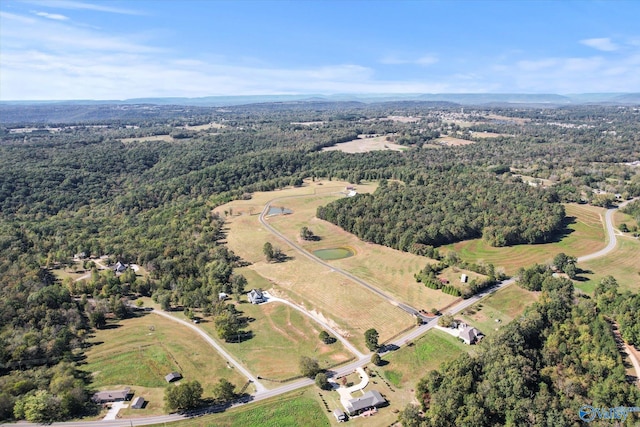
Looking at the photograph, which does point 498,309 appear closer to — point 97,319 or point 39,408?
point 39,408

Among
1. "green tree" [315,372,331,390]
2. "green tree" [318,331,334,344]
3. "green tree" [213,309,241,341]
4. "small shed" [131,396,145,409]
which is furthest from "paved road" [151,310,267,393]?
"small shed" [131,396,145,409]

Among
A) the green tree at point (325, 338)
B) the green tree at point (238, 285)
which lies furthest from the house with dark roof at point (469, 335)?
the green tree at point (238, 285)

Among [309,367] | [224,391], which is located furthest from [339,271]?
[224,391]

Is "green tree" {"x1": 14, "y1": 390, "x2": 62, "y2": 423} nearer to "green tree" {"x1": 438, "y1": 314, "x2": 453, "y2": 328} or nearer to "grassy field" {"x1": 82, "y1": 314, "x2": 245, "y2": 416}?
"grassy field" {"x1": 82, "y1": 314, "x2": 245, "y2": 416}

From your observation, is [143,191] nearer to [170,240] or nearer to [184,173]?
[184,173]

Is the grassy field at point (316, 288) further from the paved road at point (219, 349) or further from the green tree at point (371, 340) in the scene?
the paved road at point (219, 349)

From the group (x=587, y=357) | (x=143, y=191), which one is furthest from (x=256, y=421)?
(x=143, y=191)

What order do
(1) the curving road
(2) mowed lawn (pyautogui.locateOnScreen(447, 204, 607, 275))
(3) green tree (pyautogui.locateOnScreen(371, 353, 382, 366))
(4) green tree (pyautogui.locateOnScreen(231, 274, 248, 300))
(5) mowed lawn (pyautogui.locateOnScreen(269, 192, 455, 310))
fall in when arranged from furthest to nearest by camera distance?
(2) mowed lawn (pyautogui.locateOnScreen(447, 204, 607, 275))
(4) green tree (pyautogui.locateOnScreen(231, 274, 248, 300))
(5) mowed lawn (pyautogui.locateOnScreen(269, 192, 455, 310))
(3) green tree (pyautogui.locateOnScreen(371, 353, 382, 366))
(1) the curving road
